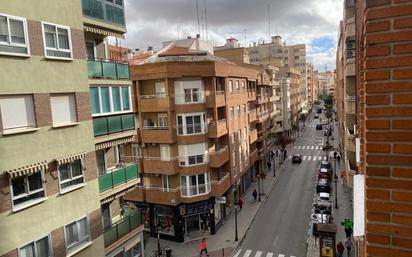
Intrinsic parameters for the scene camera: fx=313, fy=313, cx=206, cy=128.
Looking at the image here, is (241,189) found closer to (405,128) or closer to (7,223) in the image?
(7,223)

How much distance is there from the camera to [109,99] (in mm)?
14500

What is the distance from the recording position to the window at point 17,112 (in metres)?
9.74

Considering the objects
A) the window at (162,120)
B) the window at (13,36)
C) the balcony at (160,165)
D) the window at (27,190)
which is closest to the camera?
the window at (13,36)

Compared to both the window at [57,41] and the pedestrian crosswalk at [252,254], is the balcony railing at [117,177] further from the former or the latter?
the pedestrian crosswalk at [252,254]

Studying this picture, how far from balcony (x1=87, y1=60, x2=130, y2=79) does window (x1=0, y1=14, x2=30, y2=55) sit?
10.2ft

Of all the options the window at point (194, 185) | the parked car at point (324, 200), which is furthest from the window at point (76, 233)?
the parked car at point (324, 200)

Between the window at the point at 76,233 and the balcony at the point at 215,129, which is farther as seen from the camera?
the balcony at the point at 215,129

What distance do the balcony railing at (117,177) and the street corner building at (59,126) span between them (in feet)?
0.15

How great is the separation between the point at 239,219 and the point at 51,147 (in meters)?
20.5

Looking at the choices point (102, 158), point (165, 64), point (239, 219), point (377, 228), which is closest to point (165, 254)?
point (239, 219)

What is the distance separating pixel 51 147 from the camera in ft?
36.9

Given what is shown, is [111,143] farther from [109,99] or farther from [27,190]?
[27,190]

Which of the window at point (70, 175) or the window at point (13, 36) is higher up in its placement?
the window at point (13, 36)

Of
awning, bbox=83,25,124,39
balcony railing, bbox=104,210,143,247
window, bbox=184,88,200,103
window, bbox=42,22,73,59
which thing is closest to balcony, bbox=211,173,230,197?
window, bbox=184,88,200,103
